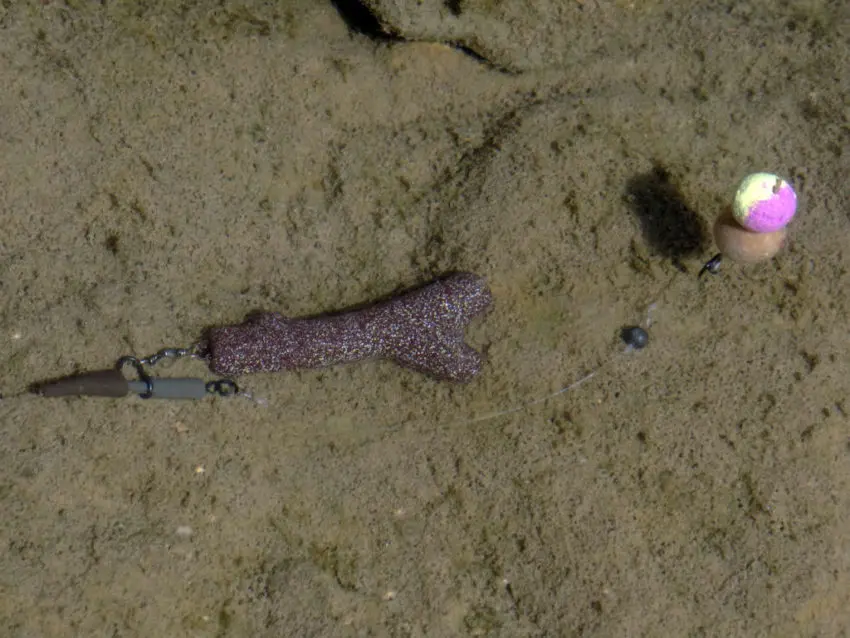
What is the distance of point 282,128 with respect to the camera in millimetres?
4895

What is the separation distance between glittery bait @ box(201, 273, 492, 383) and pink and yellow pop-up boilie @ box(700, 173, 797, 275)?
1.43 m

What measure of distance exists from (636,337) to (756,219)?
98cm

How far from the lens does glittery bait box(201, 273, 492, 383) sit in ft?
14.2

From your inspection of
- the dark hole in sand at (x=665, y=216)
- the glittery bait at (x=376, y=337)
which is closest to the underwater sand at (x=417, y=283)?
the dark hole in sand at (x=665, y=216)

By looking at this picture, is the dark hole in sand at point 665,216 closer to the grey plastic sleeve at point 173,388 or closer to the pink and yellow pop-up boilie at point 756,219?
the pink and yellow pop-up boilie at point 756,219

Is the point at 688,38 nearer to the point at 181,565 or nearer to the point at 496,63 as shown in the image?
the point at 496,63

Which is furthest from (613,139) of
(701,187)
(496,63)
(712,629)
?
(712,629)

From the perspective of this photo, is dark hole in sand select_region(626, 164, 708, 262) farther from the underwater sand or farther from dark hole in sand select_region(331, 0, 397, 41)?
dark hole in sand select_region(331, 0, 397, 41)

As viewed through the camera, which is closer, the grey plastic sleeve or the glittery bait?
the grey plastic sleeve

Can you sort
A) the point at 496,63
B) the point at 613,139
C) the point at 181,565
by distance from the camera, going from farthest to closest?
the point at 496,63, the point at 613,139, the point at 181,565

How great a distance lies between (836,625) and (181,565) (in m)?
3.74

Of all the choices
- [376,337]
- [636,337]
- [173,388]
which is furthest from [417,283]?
[173,388]

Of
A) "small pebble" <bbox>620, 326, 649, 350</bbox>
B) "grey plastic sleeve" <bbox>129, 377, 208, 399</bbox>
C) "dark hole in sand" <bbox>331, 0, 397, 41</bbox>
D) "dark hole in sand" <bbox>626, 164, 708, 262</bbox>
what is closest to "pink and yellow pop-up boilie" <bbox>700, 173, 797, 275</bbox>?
"dark hole in sand" <bbox>626, 164, 708, 262</bbox>

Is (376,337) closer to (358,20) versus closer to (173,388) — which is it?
(173,388)
